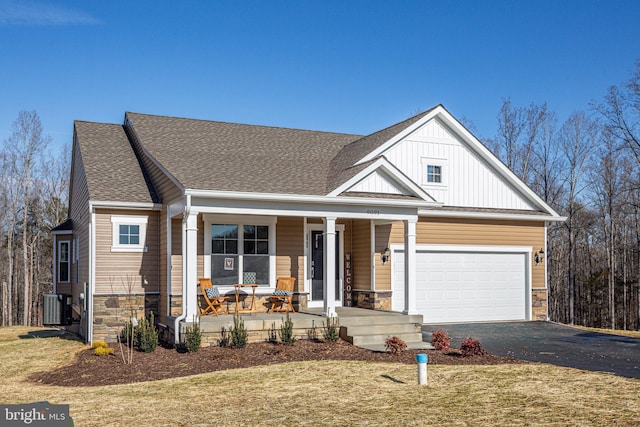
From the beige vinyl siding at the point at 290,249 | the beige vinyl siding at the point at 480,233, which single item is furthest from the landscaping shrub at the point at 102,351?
the beige vinyl siding at the point at 480,233

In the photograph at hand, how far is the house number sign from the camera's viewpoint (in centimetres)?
1720

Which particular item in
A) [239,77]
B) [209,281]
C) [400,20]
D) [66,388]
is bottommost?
[66,388]

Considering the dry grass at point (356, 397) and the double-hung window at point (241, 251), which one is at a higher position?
the double-hung window at point (241, 251)

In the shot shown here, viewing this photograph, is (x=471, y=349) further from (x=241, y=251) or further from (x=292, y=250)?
(x=241, y=251)

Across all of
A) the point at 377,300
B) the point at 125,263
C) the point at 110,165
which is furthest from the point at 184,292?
the point at 377,300

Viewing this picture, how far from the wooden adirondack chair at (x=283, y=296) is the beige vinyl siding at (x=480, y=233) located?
3250 mm

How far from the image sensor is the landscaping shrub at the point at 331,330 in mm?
13078

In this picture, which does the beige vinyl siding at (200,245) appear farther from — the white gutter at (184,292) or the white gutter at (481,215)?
the white gutter at (481,215)

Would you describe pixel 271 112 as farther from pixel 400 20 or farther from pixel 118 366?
pixel 118 366

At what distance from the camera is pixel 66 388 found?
987 centimetres

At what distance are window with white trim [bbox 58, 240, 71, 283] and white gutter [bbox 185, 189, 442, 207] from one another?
8.77 metres

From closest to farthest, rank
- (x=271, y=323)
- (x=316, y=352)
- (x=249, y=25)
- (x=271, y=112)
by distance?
(x=316, y=352), (x=271, y=323), (x=249, y=25), (x=271, y=112)

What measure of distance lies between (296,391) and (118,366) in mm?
3991

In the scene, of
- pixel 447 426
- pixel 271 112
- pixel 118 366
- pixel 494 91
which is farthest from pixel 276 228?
pixel 494 91
